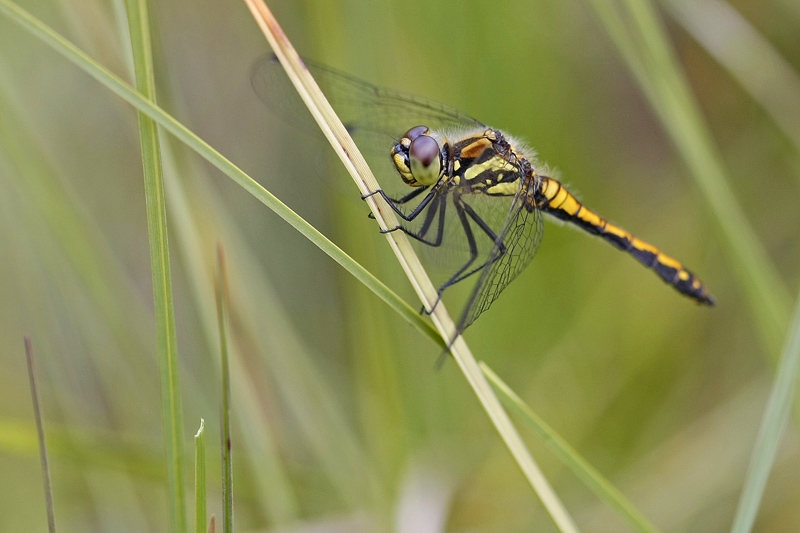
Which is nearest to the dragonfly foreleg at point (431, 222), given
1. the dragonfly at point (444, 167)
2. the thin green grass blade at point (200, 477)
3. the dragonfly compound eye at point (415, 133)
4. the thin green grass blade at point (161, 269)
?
the dragonfly at point (444, 167)

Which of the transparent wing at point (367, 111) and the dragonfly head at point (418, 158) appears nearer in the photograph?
the dragonfly head at point (418, 158)

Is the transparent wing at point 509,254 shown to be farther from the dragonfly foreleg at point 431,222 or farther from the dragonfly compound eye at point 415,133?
the dragonfly compound eye at point 415,133

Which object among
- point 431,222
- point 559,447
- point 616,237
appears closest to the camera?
point 559,447

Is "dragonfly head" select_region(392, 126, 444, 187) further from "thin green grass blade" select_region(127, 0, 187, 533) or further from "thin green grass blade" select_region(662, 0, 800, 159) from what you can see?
"thin green grass blade" select_region(662, 0, 800, 159)

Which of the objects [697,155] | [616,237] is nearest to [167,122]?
[697,155]

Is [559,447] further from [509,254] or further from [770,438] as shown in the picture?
[509,254]

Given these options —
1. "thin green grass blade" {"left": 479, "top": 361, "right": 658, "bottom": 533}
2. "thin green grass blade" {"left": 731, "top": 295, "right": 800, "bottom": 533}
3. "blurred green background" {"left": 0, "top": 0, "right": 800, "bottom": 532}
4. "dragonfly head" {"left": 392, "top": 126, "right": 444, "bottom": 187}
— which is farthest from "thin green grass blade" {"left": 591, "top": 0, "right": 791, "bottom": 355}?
"thin green grass blade" {"left": 479, "top": 361, "right": 658, "bottom": 533}
